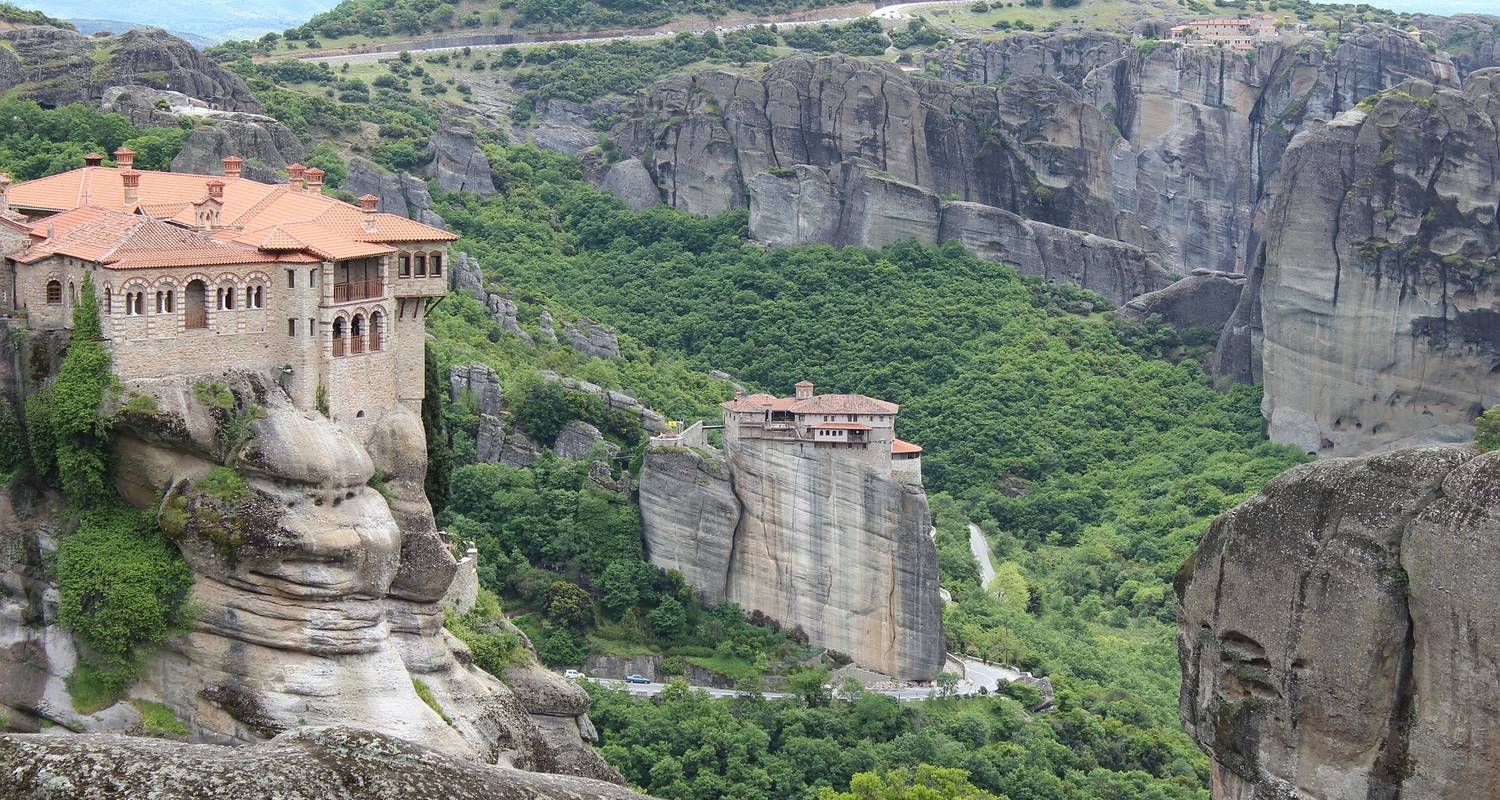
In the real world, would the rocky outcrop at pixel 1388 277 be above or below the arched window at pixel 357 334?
below

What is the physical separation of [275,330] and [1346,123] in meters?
61.0

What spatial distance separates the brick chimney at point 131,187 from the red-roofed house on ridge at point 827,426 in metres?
25.7

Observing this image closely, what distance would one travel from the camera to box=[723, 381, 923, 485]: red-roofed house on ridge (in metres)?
66.6

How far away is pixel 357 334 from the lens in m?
42.2

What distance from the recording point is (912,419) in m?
93.7

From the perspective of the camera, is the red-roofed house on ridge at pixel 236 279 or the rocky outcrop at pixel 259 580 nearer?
the rocky outcrop at pixel 259 580

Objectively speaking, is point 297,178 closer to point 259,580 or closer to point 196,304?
point 196,304

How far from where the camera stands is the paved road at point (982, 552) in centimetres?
7925

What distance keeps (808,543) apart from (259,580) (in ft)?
97.1

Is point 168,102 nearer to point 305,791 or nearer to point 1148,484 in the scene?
point 1148,484

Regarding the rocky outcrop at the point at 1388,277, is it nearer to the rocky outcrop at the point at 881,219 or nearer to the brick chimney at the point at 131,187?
the rocky outcrop at the point at 881,219

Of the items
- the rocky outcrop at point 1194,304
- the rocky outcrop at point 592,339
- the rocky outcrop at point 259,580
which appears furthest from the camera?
the rocky outcrop at point 1194,304

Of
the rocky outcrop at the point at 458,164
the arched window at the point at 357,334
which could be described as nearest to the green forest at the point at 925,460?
the rocky outcrop at the point at 458,164

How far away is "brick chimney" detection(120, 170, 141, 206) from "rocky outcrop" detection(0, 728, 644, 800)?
24.4 meters
